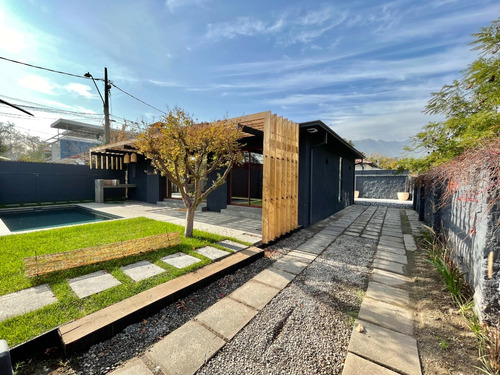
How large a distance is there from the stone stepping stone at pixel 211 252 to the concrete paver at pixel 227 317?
111 centimetres

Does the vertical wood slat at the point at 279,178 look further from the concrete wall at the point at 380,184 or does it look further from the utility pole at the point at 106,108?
the concrete wall at the point at 380,184

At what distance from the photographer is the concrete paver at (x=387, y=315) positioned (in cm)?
207

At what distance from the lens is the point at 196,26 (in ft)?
22.5

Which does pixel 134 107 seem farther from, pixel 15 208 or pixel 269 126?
pixel 269 126

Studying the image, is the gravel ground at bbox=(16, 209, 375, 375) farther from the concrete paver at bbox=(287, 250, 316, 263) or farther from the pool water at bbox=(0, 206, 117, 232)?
the pool water at bbox=(0, 206, 117, 232)

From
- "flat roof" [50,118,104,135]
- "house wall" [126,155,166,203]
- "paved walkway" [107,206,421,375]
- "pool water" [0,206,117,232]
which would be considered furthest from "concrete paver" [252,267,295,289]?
"flat roof" [50,118,104,135]

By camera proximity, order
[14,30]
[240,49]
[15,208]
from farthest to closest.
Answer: [15,208], [240,49], [14,30]

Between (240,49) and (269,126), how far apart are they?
16.9 ft

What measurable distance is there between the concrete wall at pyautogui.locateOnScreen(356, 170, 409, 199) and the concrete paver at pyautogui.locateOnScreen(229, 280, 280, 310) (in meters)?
16.2

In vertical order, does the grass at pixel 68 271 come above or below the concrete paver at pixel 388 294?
above

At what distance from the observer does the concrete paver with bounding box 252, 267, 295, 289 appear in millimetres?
2912

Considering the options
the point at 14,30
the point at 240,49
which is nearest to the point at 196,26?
the point at 240,49

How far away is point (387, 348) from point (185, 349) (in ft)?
5.66

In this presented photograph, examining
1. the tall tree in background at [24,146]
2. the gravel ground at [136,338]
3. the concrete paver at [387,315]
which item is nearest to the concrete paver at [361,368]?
the concrete paver at [387,315]
